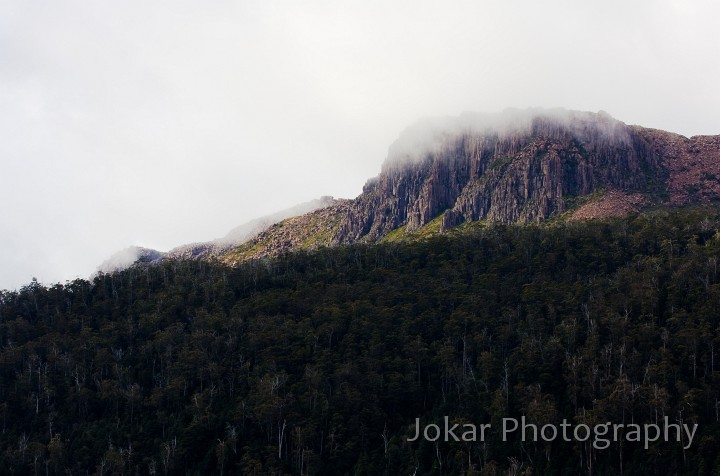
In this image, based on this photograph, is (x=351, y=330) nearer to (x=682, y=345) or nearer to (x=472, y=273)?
(x=472, y=273)

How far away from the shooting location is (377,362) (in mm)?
104375

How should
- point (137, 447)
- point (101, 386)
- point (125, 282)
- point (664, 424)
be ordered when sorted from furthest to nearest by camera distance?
1. point (125, 282)
2. point (101, 386)
3. point (137, 447)
4. point (664, 424)

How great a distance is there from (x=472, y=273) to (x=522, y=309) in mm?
22086

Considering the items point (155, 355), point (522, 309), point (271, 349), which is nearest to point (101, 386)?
point (155, 355)

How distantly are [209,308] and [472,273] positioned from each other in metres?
51.2

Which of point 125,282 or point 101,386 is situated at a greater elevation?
point 125,282

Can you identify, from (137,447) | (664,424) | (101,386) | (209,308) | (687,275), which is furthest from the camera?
(209,308)

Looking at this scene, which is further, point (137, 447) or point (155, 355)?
point (155, 355)

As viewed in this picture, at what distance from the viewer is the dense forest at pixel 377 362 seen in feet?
277

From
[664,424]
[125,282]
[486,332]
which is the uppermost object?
[125,282]

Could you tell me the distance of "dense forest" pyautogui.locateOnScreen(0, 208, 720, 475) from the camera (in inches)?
3322

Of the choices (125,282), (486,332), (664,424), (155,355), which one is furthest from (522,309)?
(125,282)

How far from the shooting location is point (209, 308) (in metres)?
132

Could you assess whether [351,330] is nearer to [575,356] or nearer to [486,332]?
[486,332]
